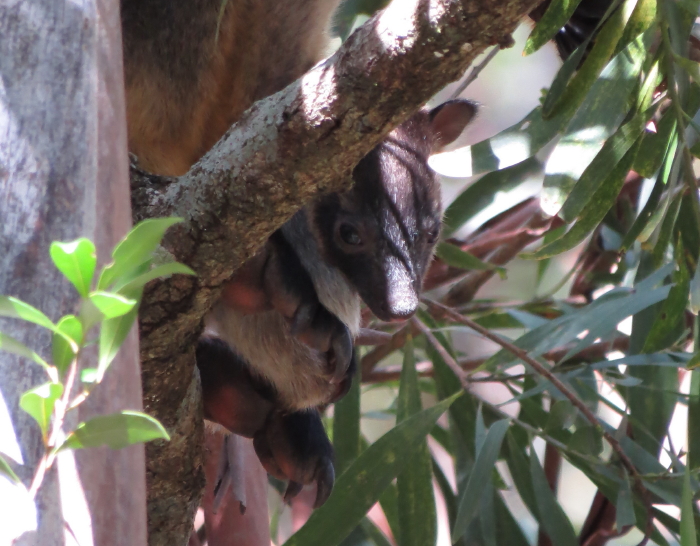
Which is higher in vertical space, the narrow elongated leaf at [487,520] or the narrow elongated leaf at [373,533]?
the narrow elongated leaf at [373,533]

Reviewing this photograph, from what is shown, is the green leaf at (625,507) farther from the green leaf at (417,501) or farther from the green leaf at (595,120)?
the green leaf at (595,120)

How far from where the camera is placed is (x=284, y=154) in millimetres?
965

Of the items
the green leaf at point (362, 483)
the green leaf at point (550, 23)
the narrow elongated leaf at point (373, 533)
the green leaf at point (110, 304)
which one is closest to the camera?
the green leaf at point (110, 304)

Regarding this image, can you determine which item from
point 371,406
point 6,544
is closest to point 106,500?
point 6,544

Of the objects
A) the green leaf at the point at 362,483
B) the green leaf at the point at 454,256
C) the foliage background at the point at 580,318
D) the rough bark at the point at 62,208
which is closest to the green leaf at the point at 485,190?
the foliage background at the point at 580,318

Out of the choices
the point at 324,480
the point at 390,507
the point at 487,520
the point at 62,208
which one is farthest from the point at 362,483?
the point at 62,208

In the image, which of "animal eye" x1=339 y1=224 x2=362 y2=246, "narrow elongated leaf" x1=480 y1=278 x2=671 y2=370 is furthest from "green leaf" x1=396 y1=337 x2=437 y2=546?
"animal eye" x1=339 y1=224 x2=362 y2=246

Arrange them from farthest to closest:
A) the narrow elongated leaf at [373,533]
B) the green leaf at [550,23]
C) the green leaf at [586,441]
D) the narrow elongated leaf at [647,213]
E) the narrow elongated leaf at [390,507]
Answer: the narrow elongated leaf at [390,507]
the narrow elongated leaf at [373,533]
the green leaf at [586,441]
the narrow elongated leaf at [647,213]
the green leaf at [550,23]

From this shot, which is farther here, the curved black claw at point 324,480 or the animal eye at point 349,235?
the curved black claw at point 324,480

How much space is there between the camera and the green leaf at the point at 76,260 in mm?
479

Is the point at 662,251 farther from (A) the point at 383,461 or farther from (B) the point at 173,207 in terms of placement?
(B) the point at 173,207

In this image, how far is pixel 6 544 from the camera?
22.1 inches

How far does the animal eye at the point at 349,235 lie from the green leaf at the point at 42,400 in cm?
98

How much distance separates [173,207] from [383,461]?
0.68 metres
